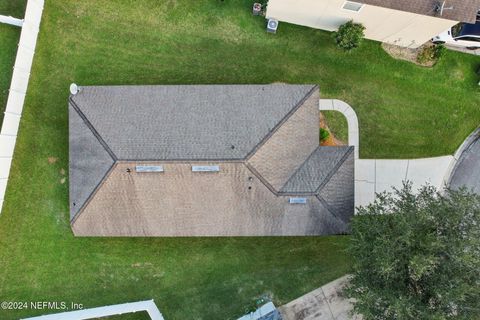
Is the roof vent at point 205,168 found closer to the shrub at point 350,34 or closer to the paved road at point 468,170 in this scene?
the shrub at point 350,34

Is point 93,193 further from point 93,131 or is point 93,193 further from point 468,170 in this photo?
point 468,170

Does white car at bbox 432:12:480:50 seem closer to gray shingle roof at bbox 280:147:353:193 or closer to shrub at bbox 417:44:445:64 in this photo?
shrub at bbox 417:44:445:64

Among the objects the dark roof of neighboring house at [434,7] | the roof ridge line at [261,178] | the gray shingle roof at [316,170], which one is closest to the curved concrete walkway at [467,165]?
the dark roof of neighboring house at [434,7]

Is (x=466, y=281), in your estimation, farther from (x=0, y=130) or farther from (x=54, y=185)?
(x=0, y=130)

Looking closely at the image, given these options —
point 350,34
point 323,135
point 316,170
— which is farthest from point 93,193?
point 350,34

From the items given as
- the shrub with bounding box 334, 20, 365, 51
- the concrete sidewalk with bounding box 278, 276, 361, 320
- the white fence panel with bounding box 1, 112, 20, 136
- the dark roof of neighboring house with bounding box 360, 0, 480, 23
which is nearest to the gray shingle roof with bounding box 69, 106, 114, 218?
the white fence panel with bounding box 1, 112, 20, 136

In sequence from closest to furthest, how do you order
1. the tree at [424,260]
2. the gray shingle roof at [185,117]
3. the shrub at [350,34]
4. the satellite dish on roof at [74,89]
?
the tree at [424,260], the gray shingle roof at [185,117], the satellite dish on roof at [74,89], the shrub at [350,34]

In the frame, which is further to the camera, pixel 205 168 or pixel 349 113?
pixel 349 113
